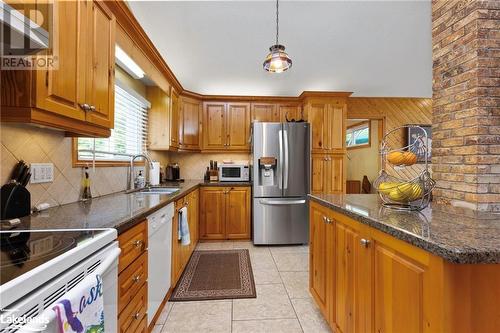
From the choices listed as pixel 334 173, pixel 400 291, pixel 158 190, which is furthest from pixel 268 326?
pixel 334 173

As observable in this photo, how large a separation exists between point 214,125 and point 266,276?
2.63m

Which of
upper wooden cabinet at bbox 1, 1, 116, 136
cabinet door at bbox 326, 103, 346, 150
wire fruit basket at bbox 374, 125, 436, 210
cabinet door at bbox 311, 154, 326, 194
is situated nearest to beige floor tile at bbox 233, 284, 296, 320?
wire fruit basket at bbox 374, 125, 436, 210

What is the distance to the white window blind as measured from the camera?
6.87 feet

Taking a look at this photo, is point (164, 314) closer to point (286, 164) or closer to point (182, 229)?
point (182, 229)

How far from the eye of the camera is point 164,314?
1959mm

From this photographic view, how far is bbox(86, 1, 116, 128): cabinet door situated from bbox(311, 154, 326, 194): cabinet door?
3.03 meters

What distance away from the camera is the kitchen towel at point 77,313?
0.62 m

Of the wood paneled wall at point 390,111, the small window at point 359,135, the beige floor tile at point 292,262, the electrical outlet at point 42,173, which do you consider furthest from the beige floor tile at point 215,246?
the small window at point 359,135

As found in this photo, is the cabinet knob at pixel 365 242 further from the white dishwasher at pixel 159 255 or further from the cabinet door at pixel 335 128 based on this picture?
the cabinet door at pixel 335 128

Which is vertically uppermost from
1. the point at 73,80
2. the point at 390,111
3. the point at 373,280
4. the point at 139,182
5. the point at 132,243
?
the point at 390,111

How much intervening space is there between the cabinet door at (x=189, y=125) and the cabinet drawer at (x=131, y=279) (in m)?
2.59

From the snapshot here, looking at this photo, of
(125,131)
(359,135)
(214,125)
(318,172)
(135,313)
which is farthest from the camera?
(359,135)

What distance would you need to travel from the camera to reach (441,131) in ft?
5.34

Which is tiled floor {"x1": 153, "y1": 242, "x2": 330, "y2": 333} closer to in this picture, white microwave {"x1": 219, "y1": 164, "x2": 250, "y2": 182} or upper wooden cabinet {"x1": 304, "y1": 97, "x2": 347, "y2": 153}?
white microwave {"x1": 219, "y1": 164, "x2": 250, "y2": 182}
